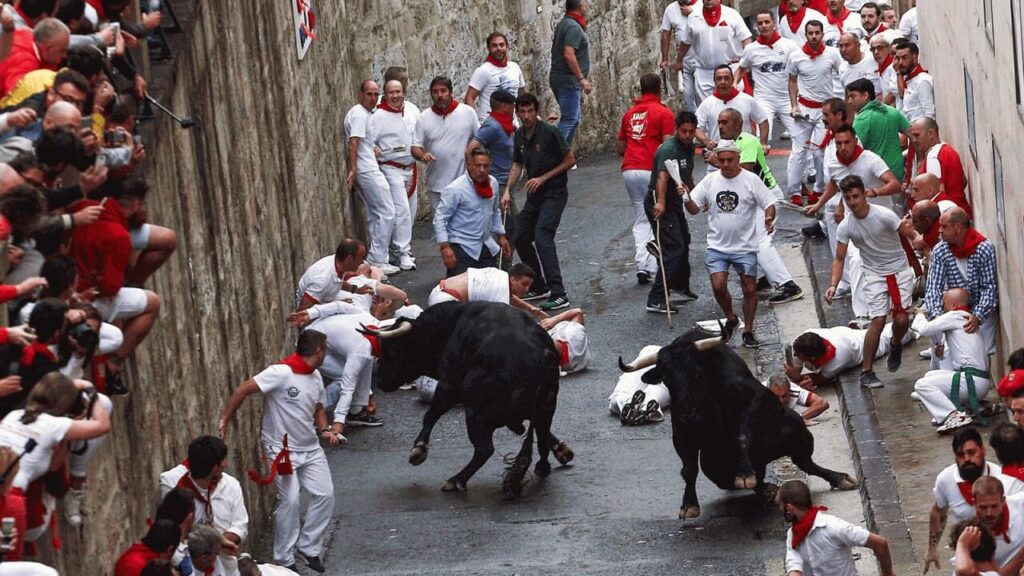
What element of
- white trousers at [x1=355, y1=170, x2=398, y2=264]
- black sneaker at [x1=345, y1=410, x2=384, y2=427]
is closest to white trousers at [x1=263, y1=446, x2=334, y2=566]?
black sneaker at [x1=345, y1=410, x2=384, y2=427]

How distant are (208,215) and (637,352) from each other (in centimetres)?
480

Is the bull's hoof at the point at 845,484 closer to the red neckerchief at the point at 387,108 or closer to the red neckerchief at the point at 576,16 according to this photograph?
the red neckerchief at the point at 387,108

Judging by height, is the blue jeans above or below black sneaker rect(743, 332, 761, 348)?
above

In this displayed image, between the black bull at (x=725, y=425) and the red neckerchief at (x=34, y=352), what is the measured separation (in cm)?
523

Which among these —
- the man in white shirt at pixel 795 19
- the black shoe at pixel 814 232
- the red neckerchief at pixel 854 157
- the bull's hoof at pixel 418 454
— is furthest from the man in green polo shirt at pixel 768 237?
the man in white shirt at pixel 795 19

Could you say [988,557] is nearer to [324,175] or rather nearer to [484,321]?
[484,321]

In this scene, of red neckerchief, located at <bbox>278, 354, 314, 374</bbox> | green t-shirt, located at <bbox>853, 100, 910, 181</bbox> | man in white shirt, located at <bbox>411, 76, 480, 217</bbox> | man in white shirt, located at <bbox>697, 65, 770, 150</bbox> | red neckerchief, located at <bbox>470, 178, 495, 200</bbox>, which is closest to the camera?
red neckerchief, located at <bbox>278, 354, 314, 374</bbox>

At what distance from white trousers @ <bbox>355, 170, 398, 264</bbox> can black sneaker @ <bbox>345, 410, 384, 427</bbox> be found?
11.7ft

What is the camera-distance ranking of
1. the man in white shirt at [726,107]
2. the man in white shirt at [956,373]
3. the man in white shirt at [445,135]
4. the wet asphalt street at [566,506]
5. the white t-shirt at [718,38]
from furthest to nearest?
the white t-shirt at [718,38], the man in white shirt at [726,107], the man in white shirt at [445,135], the man in white shirt at [956,373], the wet asphalt street at [566,506]

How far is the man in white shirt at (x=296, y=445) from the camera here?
12.5 metres

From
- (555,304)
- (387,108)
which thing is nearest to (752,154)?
(555,304)

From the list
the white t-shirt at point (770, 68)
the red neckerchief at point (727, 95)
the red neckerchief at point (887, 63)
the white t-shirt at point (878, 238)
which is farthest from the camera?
the white t-shirt at point (770, 68)

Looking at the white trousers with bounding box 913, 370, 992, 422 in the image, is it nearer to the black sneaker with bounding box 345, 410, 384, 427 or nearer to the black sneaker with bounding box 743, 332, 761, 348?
the black sneaker with bounding box 743, 332, 761, 348

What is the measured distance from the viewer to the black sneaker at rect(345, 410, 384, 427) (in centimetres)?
1518
